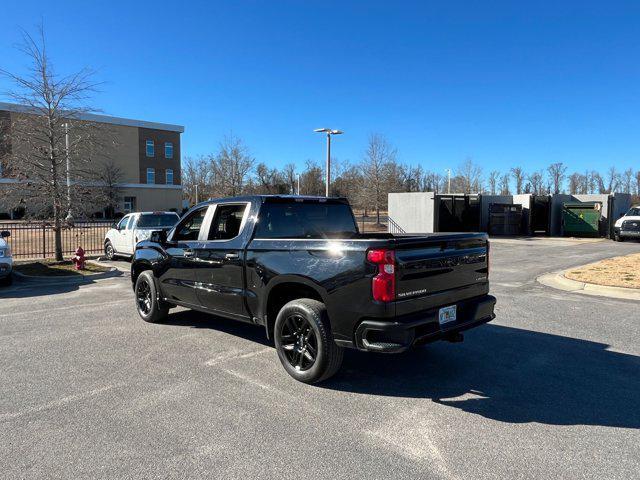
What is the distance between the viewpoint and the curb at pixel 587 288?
924 centimetres

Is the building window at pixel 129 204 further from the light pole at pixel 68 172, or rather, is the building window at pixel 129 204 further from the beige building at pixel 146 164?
the light pole at pixel 68 172

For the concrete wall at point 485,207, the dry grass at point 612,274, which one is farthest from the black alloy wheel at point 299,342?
the concrete wall at point 485,207

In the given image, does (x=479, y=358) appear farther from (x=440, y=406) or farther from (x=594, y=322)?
(x=594, y=322)

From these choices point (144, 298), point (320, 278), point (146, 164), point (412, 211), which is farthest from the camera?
Result: point (146, 164)

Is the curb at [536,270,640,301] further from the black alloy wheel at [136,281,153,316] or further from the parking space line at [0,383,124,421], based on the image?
the parking space line at [0,383,124,421]

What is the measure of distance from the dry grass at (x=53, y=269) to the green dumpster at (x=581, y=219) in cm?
2660

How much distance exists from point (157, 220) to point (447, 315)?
1243 centimetres

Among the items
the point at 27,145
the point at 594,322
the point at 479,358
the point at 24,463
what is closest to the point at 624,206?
the point at 594,322

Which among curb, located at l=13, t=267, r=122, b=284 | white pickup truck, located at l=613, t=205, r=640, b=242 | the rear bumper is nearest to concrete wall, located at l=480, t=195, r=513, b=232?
white pickup truck, located at l=613, t=205, r=640, b=242

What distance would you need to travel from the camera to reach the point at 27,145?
1408cm

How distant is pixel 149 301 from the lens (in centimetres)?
703

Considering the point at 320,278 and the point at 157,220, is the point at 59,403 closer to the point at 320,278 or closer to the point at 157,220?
the point at 320,278

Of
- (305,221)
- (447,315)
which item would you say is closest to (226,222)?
(305,221)

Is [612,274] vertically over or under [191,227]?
under
